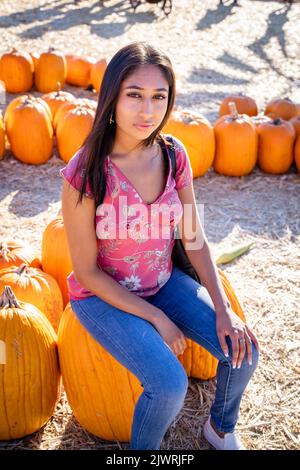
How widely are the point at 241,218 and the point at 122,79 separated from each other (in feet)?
8.79

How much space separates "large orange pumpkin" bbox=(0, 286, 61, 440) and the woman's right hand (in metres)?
0.57

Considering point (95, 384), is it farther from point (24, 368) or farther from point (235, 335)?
point (235, 335)

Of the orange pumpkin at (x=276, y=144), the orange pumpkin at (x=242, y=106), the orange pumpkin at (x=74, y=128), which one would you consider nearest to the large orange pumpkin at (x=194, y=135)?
the orange pumpkin at (x=276, y=144)

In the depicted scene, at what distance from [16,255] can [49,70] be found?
408cm

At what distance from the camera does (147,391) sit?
6.77 ft

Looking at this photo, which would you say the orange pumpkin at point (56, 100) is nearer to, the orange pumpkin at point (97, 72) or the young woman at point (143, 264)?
the orange pumpkin at point (97, 72)

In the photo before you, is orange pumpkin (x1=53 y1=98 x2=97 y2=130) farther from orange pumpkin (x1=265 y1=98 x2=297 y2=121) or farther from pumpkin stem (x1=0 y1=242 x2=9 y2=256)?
pumpkin stem (x1=0 y1=242 x2=9 y2=256)

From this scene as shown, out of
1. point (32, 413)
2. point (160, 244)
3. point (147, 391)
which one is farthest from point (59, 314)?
point (147, 391)

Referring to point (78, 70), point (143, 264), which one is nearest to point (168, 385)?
point (143, 264)

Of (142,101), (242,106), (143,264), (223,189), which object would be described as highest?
(142,101)

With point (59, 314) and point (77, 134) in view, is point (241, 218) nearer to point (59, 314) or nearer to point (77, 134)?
point (77, 134)

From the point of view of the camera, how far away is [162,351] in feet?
6.92

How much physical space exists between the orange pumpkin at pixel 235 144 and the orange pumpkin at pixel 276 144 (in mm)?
102

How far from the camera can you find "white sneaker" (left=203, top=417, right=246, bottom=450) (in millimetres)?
2473
